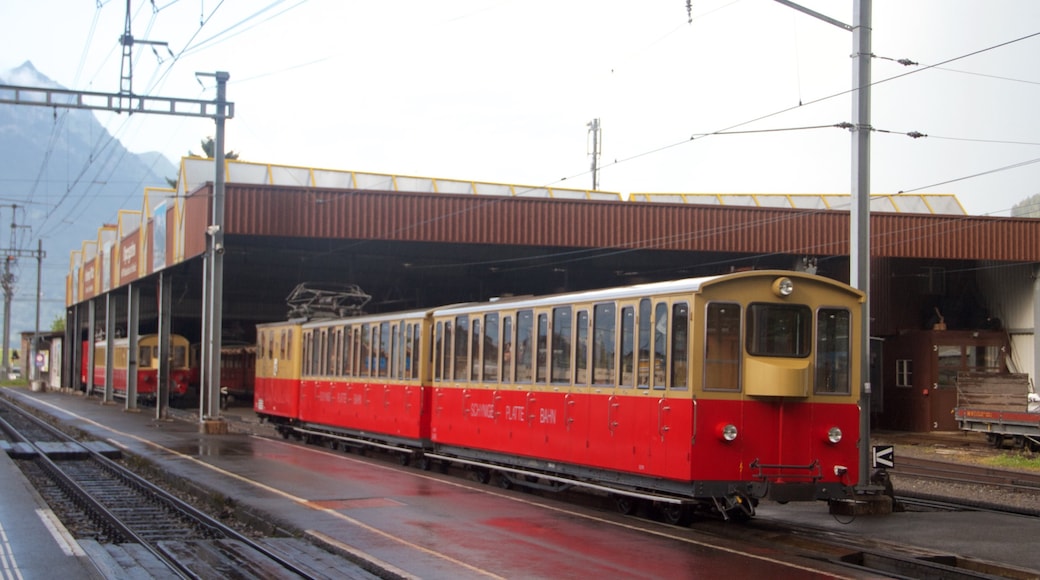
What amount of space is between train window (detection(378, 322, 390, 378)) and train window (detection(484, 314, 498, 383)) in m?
4.23

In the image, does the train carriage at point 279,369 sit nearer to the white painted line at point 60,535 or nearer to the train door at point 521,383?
the train door at point 521,383

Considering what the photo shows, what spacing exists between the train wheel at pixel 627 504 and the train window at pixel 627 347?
1495 mm

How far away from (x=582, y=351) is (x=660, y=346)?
1.78 meters

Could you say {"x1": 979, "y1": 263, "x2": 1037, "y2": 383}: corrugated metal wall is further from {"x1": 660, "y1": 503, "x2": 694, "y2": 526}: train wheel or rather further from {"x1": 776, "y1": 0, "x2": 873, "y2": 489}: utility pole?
{"x1": 660, "y1": 503, "x2": 694, "y2": 526}: train wheel

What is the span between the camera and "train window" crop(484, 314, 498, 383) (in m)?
15.5

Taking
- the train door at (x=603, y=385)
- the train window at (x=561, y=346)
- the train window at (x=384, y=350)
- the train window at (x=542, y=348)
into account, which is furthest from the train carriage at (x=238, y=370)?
the train door at (x=603, y=385)

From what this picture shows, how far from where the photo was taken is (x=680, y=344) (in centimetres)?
1134

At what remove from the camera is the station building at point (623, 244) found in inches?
1094

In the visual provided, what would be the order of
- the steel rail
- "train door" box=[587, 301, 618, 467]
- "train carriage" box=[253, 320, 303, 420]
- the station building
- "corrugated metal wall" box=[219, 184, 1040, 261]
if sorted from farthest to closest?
the station building, "corrugated metal wall" box=[219, 184, 1040, 261], "train carriage" box=[253, 320, 303, 420], "train door" box=[587, 301, 618, 467], the steel rail

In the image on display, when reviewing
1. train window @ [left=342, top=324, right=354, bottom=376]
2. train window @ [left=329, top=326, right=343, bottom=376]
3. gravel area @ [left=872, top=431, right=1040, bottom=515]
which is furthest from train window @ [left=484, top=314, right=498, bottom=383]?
train window @ [left=329, top=326, right=343, bottom=376]

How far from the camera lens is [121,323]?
64188 millimetres

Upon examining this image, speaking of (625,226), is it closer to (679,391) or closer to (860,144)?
(860,144)

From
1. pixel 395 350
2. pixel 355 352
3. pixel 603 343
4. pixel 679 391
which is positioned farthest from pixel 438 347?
pixel 679 391

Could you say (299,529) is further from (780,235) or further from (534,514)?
(780,235)
